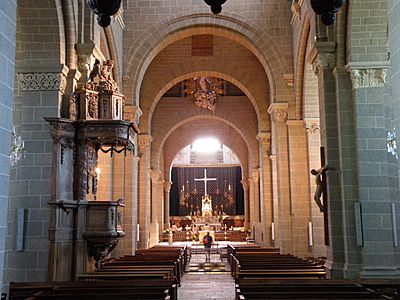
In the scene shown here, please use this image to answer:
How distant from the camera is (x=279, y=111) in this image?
14250mm

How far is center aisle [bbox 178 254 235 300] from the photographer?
9870 mm

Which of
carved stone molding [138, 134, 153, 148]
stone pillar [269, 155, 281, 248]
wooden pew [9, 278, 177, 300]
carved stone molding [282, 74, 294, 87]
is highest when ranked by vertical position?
carved stone molding [282, 74, 294, 87]

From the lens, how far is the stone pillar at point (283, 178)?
13.9 meters

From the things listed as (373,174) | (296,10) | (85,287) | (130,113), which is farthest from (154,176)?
(85,287)

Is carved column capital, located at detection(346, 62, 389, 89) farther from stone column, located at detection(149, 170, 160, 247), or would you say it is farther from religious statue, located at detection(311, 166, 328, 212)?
stone column, located at detection(149, 170, 160, 247)

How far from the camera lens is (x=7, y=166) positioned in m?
4.79

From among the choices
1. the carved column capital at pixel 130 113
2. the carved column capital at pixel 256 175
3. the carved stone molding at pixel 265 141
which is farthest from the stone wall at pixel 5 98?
the carved column capital at pixel 256 175

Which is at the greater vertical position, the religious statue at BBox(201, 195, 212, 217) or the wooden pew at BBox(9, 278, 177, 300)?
the religious statue at BBox(201, 195, 212, 217)

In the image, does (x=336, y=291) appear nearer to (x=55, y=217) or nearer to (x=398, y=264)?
(x=398, y=264)

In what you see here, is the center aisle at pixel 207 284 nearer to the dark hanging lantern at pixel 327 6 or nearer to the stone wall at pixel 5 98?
the stone wall at pixel 5 98

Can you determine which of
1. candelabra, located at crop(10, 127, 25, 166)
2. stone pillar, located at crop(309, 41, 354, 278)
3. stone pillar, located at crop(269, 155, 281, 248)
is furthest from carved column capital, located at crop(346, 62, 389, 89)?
stone pillar, located at crop(269, 155, 281, 248)

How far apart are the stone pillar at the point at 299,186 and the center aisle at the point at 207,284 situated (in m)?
2.16

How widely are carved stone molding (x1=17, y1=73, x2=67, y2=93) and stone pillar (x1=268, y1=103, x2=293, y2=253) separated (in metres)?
7.04

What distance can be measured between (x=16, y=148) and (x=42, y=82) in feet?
4.01
